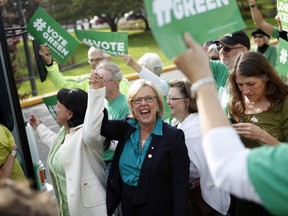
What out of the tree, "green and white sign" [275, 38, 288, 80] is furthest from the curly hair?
the tree

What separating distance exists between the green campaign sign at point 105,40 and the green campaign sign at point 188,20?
86.0 inches

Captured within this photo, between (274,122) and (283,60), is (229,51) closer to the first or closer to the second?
(283,60)

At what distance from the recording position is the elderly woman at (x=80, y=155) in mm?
3633

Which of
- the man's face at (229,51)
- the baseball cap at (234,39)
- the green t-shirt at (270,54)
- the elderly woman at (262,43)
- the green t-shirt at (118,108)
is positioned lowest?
the green t-shirt at (270,54)

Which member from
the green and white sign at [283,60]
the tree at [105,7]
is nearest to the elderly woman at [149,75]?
the green and white sign at [283,60]

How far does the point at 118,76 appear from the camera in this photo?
187 inches

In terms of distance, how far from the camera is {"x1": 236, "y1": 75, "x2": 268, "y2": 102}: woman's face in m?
3.43

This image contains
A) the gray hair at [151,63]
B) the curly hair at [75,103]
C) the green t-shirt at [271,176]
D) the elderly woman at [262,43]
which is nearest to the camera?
the green t-shirt at [271,176]

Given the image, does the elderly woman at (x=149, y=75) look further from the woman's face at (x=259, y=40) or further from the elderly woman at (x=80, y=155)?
the woman's face at (x=259, y=40)

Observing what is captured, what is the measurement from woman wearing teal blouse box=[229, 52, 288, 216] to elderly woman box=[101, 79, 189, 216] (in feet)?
1.36

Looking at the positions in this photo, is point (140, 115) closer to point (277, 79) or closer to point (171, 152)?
point (171, 152)

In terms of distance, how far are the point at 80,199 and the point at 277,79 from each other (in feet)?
5.24

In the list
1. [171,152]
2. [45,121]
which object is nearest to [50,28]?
[171,152]

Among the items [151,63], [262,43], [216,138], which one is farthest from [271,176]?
[262,43]
